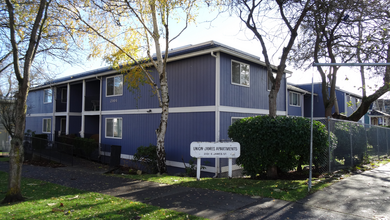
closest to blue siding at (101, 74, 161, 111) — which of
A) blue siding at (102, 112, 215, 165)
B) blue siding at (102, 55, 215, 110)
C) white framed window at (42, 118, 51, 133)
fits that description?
blue siding at (102, 55, 215, 110)

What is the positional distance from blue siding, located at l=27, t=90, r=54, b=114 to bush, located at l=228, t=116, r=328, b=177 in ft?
65.6

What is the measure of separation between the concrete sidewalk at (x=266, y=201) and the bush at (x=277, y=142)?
1.37 meters

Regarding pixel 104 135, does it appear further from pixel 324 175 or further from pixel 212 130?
pixel 324 175

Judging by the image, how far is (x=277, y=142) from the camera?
28.3ft

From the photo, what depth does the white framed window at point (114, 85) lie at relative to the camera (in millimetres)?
17236

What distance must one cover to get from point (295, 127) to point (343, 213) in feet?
11.2

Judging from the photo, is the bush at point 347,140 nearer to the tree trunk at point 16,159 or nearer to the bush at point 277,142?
the bush at point 277,142

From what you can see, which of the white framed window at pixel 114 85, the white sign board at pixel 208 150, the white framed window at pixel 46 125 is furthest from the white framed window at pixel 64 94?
the white sign board at pixel 208 150

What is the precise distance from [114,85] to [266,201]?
13.7 m

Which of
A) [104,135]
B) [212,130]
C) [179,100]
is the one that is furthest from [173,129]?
[104,135]

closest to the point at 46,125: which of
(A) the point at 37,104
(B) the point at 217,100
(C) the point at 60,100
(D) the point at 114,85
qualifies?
(A) the point at 37,104

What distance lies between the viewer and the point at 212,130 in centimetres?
1205

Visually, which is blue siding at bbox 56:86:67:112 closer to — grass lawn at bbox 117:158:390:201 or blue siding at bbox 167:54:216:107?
blue siding at bbox 167:54:216:107

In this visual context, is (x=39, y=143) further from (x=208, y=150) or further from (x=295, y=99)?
(x=295, y=99)
